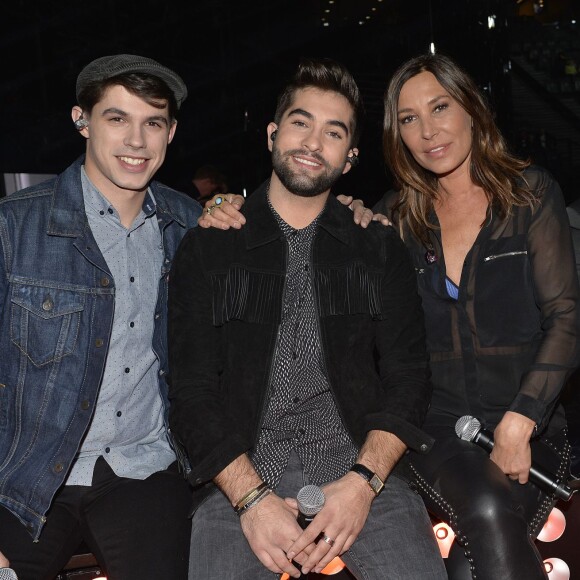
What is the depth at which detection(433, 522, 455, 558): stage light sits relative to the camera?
266 cm

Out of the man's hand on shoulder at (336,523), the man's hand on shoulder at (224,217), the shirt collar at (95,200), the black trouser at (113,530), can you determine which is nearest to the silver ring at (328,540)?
the man's hand on shoulder at (336,523)

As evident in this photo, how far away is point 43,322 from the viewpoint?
2.44 m

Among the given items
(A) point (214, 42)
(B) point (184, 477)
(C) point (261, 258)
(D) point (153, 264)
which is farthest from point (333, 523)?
(A) point (214, 42)

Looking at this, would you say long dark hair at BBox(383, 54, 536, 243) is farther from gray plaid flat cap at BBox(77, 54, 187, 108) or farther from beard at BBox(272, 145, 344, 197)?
gray plaid flat cap at BBox(77, 54, 187, 108)

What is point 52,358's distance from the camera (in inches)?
95.7

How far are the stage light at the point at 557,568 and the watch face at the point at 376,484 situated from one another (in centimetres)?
86

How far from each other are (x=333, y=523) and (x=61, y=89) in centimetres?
603

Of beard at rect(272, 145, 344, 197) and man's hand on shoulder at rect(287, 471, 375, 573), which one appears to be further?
beard at rect(272, 145, 344, 197)

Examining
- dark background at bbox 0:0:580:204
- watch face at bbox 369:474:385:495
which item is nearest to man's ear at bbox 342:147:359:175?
watch face at bbox 369:474:385:495

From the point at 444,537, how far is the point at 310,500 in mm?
815

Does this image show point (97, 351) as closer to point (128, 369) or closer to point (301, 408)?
point (128, 369)

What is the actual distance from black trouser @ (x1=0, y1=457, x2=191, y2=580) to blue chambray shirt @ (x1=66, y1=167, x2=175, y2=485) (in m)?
0.06

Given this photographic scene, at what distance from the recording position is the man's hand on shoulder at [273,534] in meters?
2.14

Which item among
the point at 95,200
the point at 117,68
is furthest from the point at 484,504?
the point at 117,68
